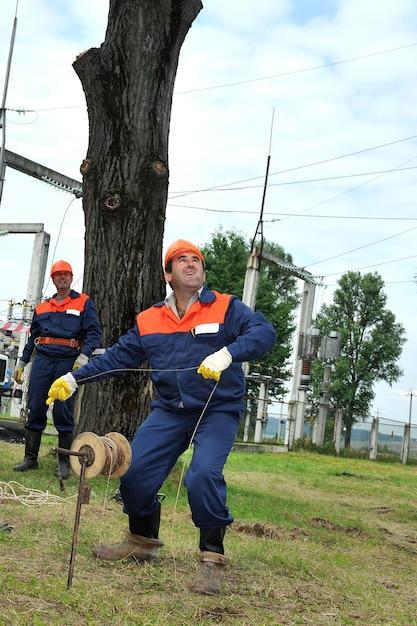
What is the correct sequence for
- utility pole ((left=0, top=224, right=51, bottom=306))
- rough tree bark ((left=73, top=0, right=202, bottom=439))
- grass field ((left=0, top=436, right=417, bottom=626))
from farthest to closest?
1. utility pole ((left=0, top=224, right=51, bottom=306))
2. rough tree bark ((left=73, top=0, right=202, bottom=439))
3. grass field ((left=0, top=436, right=417, bottom=626))

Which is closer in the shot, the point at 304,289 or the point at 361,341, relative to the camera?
the point at 304,289

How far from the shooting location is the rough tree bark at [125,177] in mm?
9094

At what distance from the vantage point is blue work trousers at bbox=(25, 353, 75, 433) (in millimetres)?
8867

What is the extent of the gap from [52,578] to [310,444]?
23.6m

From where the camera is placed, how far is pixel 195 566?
17.7 feet

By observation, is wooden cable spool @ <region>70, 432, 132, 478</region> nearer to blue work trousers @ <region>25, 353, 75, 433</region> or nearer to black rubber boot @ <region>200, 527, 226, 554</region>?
black rubber boot @ <region>200, 527, 226, 554</region>

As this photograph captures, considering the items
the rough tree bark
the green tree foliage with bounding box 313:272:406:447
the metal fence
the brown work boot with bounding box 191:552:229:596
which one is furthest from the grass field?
the green tree foliage with bounding box 313:272:406:447

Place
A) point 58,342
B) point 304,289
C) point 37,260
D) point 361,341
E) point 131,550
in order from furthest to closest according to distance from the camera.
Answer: point 361,341 → point 304,289 → point 37,260 → point 58,342 → point 131,550

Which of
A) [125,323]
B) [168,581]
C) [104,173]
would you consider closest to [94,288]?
[125,323]

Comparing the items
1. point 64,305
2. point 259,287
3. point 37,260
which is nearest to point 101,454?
point 64,305

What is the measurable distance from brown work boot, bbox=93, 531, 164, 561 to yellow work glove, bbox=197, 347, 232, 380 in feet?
4.13

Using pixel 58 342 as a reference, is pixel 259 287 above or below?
above

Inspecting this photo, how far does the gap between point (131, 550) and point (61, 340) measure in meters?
3.82

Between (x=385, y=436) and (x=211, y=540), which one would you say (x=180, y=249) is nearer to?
(x=211, y=540)
